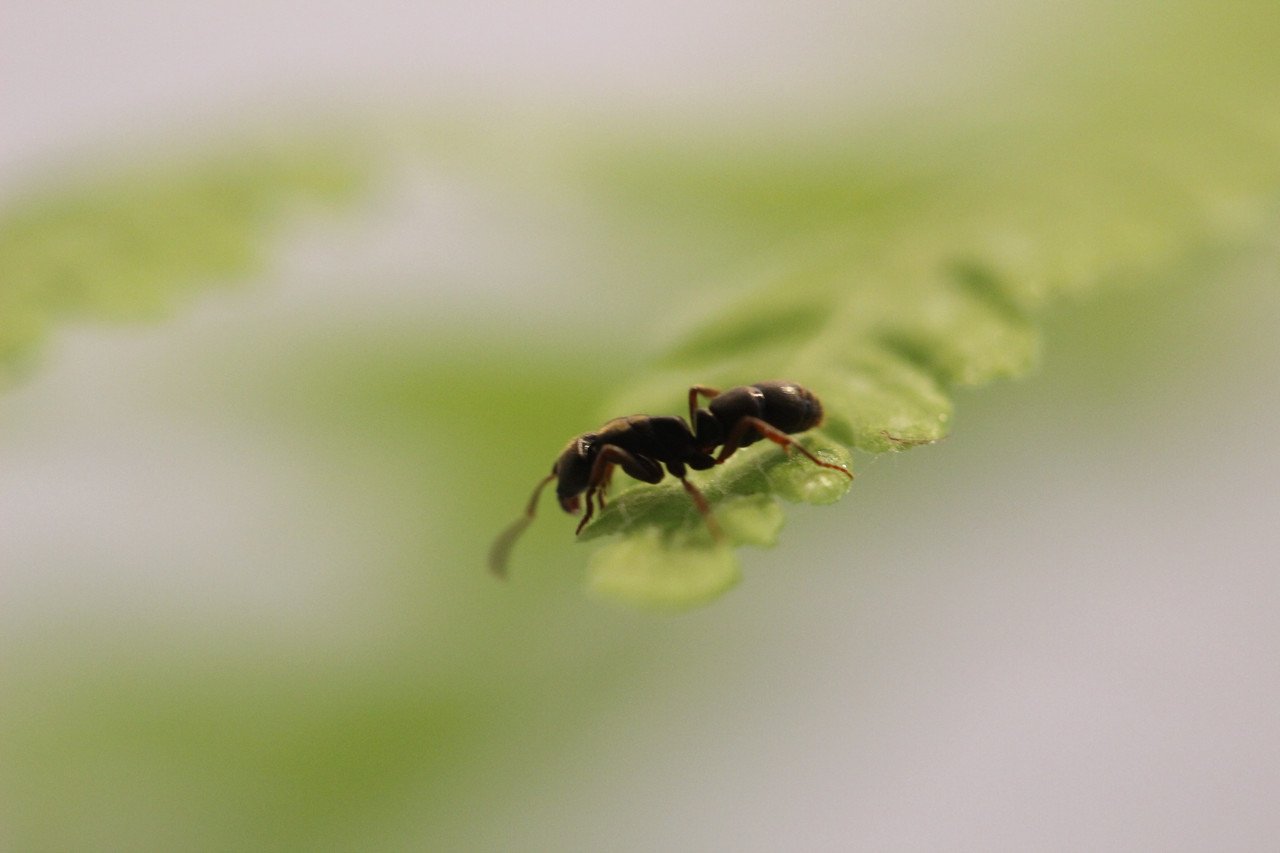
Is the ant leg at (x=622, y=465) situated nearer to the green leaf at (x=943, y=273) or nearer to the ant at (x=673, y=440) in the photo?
the ant at (x=673, y=440)

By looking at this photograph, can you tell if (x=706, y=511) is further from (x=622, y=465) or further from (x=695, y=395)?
(x=695, y=395)

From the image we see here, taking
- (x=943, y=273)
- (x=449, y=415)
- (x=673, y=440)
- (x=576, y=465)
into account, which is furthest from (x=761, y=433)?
(x=449, y=415)

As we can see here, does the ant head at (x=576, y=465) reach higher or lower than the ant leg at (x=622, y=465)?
higher

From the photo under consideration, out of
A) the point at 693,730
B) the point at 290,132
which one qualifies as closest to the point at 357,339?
the point at 290,132

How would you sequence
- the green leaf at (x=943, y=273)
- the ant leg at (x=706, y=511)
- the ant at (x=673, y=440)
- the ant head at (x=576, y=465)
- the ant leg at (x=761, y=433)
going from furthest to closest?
the ant head at (x=576, y=465), the ant at (x=673, y=440), the ant leg at (x=761, y=433), the green leaf at (x=943, y=273), the ant leg at (x=706, y=511)

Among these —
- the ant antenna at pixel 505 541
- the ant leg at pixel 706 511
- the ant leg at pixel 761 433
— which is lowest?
the ant leg at pixel 706 511

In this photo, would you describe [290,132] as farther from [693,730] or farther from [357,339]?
[693,730]

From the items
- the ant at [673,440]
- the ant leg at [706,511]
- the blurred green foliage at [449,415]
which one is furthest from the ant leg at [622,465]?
the ant leg at [706,511]
